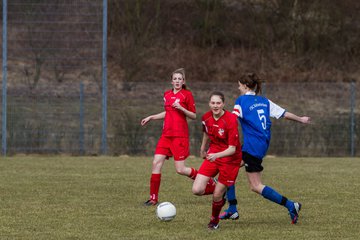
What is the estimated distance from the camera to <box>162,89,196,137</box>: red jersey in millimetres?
11008

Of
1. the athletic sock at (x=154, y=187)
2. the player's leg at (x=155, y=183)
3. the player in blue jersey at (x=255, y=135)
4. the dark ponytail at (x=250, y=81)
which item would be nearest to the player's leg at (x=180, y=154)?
the player's leg at (x=155, y=183)

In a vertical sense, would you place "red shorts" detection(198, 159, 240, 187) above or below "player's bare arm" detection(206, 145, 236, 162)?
below

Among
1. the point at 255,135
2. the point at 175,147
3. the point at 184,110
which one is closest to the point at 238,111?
the point at 255,135

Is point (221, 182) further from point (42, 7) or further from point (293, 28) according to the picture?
point (293, 28)

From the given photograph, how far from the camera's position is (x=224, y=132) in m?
8.75

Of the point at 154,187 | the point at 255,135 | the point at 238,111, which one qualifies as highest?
the point at 238,111

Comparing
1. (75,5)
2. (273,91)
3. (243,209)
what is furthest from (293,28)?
(243,209)

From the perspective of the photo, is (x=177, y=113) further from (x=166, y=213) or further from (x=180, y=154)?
(x=166, y=213)

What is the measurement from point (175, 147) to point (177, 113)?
0.43m

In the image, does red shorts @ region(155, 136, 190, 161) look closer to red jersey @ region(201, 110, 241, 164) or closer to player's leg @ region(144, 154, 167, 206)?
player's leg @ region(144, 154, 167, 206)

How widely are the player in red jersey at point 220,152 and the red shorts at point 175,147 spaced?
2.06 m

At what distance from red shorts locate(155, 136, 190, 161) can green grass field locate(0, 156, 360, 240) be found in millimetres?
583

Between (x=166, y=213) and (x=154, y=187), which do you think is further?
(x=154, y=187)

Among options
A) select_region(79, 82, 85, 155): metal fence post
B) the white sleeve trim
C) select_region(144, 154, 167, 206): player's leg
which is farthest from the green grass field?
select_region(79, 82, 85, 155): metal fence post
